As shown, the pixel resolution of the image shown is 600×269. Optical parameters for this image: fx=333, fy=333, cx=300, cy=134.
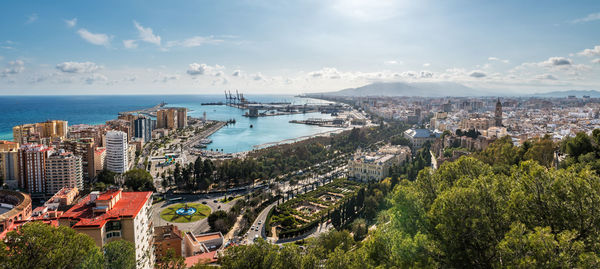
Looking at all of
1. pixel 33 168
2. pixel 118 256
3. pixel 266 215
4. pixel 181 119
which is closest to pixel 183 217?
pixel 266 215

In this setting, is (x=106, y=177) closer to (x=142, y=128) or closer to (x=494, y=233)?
(x=142, y=128)

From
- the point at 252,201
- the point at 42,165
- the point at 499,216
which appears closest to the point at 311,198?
the point at 252,201

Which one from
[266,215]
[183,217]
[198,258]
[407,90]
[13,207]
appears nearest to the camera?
[198,258]

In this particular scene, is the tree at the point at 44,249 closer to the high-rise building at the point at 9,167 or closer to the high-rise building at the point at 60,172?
the high-rise building at the point at 60,172

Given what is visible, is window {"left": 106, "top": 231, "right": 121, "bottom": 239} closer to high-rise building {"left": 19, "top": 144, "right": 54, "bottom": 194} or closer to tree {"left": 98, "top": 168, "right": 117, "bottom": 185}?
tree {"left": 98, "top": 168, "right": 117, "bottom": 185}

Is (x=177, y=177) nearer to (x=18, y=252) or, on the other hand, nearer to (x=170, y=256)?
(x=170, y=256)

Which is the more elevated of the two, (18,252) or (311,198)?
(18,252)

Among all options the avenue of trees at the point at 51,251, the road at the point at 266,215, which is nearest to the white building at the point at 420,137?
the road at the point at 266,215
